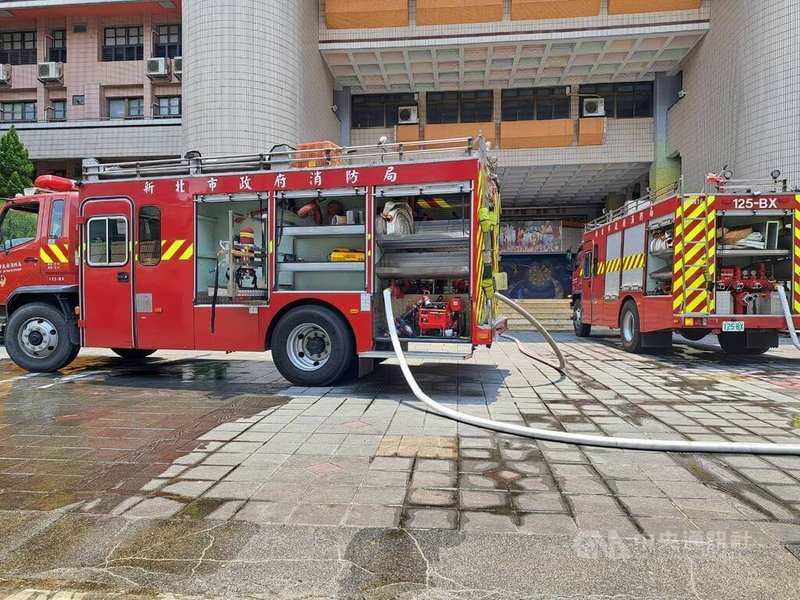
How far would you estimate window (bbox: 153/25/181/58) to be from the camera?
85.5 ft

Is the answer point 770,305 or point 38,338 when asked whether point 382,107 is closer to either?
point 770,305

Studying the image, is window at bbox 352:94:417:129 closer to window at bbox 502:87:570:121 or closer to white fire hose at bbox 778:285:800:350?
window at bbox 502:87:570:121

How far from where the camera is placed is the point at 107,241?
766 cm

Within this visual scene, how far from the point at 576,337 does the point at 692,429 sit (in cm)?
1062

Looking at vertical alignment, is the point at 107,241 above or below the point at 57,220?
below

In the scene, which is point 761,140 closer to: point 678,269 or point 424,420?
point 678,269

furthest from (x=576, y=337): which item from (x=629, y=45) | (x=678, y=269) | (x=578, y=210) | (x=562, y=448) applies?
(x=578, y=210)

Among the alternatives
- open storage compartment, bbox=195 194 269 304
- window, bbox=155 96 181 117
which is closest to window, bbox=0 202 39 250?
open storage compartment, bbox=195 194 269 304

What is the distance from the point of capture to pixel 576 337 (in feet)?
50.4

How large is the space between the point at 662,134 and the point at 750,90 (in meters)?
5.65

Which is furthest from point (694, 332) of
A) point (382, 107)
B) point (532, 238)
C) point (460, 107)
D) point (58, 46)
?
point (58, 46)

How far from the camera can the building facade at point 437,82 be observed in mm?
15125

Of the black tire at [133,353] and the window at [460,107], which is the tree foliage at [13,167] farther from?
the window at [460,107]

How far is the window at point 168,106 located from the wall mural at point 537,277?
18411 millimetres
